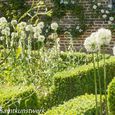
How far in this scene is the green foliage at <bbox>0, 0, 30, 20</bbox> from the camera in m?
11.9

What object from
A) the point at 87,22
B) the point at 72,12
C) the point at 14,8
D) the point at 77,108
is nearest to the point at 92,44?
the point at 77,108

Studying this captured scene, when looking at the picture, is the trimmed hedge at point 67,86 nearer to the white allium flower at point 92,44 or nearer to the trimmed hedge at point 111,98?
the trimmed hedge at point 111,98

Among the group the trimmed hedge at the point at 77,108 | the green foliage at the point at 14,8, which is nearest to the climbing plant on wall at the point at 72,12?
the green foliage at the point at 14,8

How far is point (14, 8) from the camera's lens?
39.0 feet

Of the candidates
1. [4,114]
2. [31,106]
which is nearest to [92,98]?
[31,106]

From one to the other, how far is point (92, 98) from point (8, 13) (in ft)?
22.2

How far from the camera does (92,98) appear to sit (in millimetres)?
5535

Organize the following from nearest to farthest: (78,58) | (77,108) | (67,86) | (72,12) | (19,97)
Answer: (77,108)
(19,97)
(67,86)
(78,58)
(72,12)

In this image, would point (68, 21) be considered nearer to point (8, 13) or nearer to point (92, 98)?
point (8, 13)

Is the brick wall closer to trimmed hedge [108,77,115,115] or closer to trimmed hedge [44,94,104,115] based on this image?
trimmed hedge [108,77,115,115]

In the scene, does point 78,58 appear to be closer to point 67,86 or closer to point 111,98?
point 67,86

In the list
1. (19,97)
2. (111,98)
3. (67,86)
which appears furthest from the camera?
(67,86)

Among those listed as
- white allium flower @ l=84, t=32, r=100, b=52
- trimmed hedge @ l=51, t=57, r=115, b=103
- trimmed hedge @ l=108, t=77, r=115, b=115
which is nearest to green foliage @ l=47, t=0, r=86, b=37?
trimmed hedge @ l=51, t=57, r=115, b=103

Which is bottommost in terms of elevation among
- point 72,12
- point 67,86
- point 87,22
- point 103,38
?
point 67,86
